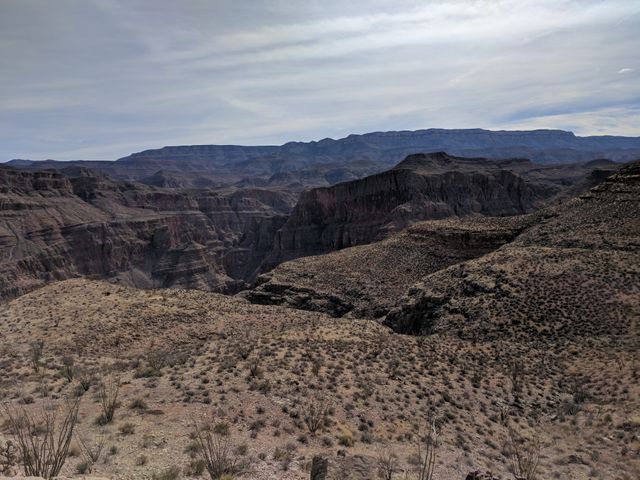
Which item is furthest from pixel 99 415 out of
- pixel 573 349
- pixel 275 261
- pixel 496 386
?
pixel 275 261

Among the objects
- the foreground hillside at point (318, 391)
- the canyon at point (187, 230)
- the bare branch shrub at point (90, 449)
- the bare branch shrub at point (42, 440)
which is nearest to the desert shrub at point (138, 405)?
the foreground hillside at point (318, 391)

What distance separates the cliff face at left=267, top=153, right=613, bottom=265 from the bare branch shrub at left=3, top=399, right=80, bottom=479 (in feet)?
248

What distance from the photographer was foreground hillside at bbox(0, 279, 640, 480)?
11648mm

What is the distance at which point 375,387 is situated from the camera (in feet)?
54.0

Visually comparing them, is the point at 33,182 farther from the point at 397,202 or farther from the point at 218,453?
the point at 218,453

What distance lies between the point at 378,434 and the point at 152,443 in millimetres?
6177

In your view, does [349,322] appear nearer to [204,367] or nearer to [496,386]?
[496,386]

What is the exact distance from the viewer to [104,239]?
109 meters

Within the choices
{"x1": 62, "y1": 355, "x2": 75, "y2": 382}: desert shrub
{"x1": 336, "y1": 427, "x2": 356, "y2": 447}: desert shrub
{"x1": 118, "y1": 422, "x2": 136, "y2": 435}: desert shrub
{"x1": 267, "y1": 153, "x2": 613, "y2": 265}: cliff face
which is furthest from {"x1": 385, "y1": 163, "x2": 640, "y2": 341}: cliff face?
{"x1": 267, "y1": 153, "x2": 613, "y2": 265}: cliff face

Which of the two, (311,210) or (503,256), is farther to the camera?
(311,210)

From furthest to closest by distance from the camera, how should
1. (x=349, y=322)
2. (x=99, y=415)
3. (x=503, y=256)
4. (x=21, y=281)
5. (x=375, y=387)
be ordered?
1. (x=21, y=281)
2. (x=503, y=256)
3. (x=349, y=322)
4. (x=375, y=387)
5. (x=99, y=415)

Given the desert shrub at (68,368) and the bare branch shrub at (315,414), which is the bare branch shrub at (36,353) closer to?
the desert shrub at (68,368)

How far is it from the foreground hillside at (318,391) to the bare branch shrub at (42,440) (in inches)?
20.6

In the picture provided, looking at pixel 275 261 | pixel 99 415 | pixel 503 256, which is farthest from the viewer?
pixel 275 261
